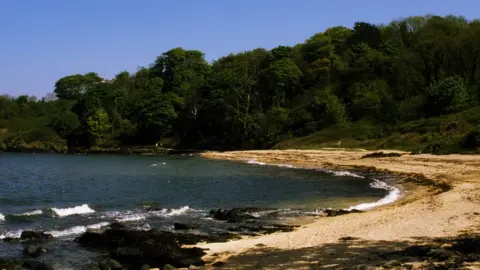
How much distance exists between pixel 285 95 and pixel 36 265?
101 m

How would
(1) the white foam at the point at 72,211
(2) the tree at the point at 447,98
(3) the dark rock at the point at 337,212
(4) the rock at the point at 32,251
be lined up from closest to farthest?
(4) the rock at the point at 32,251, (3) the dark rock at the point at 337,212, (1) the white foam at the point at 72,211, (2) the tree at the point at 447,98

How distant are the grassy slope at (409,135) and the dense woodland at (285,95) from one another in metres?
0.48

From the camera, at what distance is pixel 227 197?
3372cm

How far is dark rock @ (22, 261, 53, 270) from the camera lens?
14884 mm

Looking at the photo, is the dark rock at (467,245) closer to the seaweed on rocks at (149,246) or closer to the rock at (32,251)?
the seaweed on rocks at (149,246)

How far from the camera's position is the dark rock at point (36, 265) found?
1488cm

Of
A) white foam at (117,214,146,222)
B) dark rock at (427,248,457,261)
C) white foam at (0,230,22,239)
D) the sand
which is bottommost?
white foam at (117,214,146,222)

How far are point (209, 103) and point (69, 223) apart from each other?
91.5m

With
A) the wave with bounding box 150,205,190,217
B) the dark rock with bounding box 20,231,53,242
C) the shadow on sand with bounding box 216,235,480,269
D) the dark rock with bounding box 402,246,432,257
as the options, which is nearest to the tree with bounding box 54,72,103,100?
the wave with bounding box 150,205,190,217

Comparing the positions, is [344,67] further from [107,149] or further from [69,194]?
[69,194]

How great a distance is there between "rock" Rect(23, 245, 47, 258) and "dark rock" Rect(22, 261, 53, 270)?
1.22m

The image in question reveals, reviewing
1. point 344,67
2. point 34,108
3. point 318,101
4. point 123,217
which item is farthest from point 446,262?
point 34,108

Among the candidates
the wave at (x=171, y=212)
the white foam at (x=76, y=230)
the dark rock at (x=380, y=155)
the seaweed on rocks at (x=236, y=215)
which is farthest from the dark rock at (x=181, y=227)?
the dark rock at (x=380, y=155)

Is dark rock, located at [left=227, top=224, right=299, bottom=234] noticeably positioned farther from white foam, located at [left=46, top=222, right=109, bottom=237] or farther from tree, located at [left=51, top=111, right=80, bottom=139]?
tree, located at [left=51, top=111, right=80, bottom=139]
